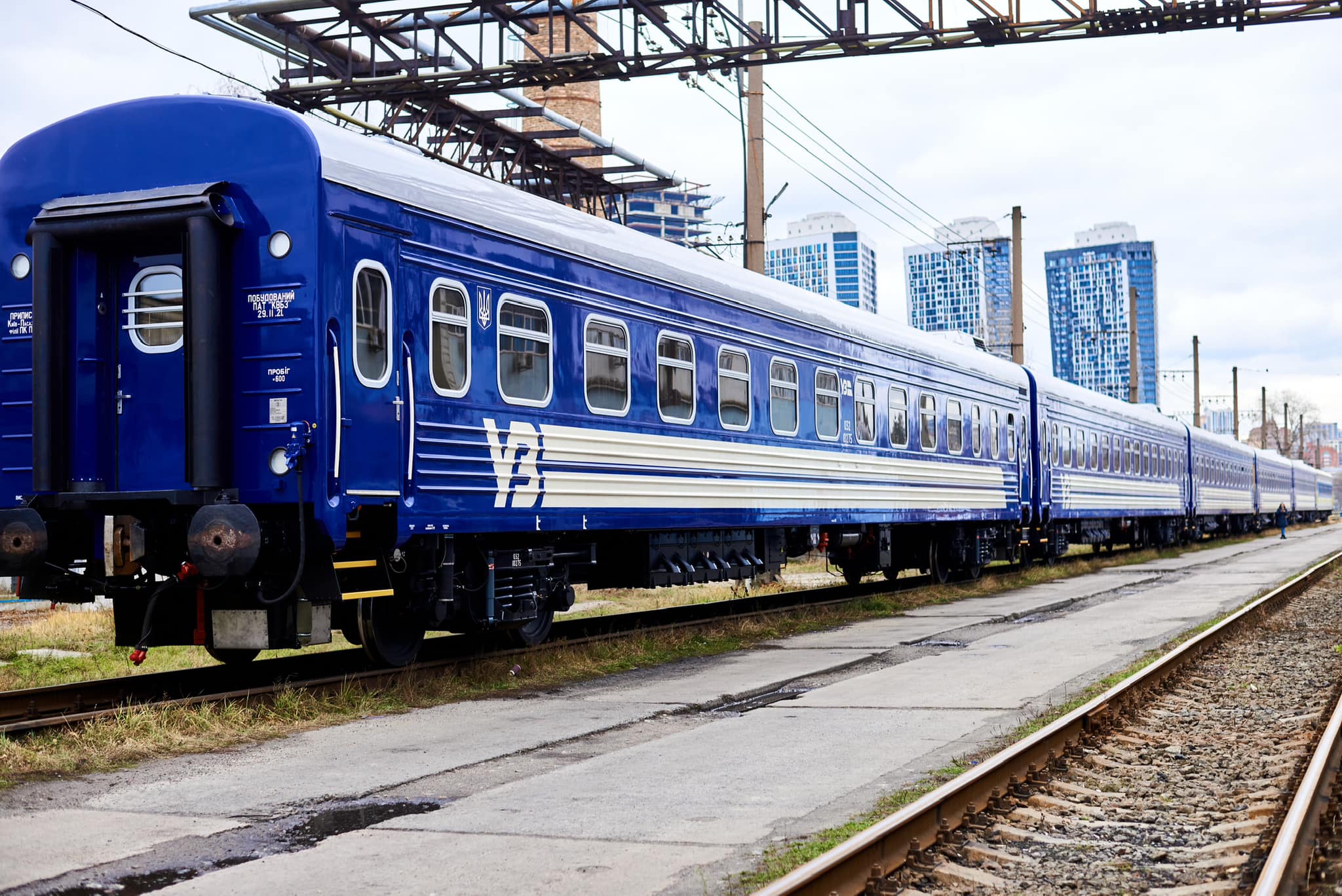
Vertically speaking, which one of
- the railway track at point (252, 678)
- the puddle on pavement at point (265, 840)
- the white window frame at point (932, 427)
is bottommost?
the puddle on pavement at point (265, 840)

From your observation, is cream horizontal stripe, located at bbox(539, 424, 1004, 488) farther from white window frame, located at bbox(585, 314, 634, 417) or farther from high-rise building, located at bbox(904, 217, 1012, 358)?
high-rise building, located at bbox(904, 217, 1012, 358)

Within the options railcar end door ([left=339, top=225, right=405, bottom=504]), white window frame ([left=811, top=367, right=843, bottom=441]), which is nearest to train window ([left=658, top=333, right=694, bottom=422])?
white window frame ([left=811, top=367, right=843, bottom=441])

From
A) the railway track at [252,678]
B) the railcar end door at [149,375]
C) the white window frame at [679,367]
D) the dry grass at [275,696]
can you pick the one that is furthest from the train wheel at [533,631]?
the railcar end door at [149,375]

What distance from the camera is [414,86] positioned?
1697 centimetres

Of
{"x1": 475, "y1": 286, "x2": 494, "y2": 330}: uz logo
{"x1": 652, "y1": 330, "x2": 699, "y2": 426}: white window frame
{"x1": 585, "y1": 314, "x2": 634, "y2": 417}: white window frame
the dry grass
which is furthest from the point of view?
{"x1": 652, "y1": 330, "x2": 699, "y2": 426}: white window frame

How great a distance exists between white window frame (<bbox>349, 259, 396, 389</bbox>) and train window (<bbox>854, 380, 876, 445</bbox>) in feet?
28.8

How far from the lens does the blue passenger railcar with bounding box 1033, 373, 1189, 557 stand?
26.5m

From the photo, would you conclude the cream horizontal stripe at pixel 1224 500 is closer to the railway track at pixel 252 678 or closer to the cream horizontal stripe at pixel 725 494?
the cream horizontal stripe at pixel 725 494

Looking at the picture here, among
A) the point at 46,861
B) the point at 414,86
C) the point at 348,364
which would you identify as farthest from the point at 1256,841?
the point at 414,86

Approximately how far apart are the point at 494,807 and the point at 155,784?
1.87 m

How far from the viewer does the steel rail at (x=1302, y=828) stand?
4906 mm

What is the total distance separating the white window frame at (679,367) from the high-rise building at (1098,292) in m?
125

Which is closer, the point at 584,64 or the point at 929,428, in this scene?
the point at 584,64

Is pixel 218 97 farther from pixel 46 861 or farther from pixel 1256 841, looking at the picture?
pixel 1256 841
